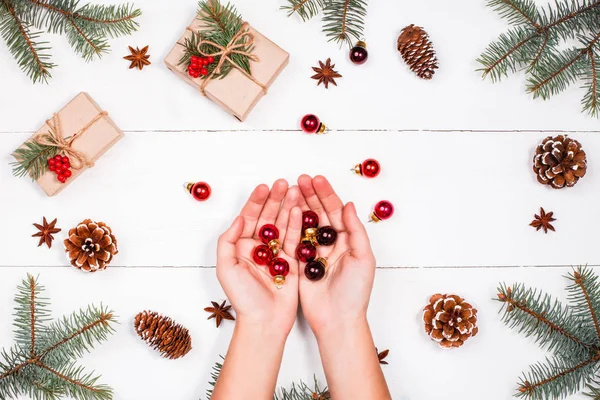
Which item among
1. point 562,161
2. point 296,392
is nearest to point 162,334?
point 296,392

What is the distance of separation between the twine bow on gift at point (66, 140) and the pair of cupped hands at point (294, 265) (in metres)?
0.46

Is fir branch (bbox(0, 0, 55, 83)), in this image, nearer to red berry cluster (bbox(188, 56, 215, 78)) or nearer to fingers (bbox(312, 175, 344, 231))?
red berry cluster (bbox(188, 56, 215, 78))

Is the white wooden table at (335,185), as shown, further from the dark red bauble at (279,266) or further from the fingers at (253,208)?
the dark red bauble at (279,266)

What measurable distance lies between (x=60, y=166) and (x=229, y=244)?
0.52 meters

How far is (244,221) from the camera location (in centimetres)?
146

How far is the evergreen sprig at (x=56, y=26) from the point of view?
1.46 metres

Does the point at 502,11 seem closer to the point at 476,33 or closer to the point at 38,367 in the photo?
the point at 476,33

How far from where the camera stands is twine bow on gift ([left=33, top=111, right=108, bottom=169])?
1.45 meters

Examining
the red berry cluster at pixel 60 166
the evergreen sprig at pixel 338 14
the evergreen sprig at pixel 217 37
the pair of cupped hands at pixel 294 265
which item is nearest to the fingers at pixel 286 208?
the pair of cupped hands at pixel 294 265

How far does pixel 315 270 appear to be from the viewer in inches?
55.3

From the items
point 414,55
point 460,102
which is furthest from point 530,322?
point 414,55

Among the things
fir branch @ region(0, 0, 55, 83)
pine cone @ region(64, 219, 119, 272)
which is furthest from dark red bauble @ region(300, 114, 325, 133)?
fir branch @ region(0, 0, 55, 83)

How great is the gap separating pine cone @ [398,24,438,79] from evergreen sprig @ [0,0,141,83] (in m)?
0.77

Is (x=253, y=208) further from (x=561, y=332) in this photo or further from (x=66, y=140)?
(x=561, y=332)
